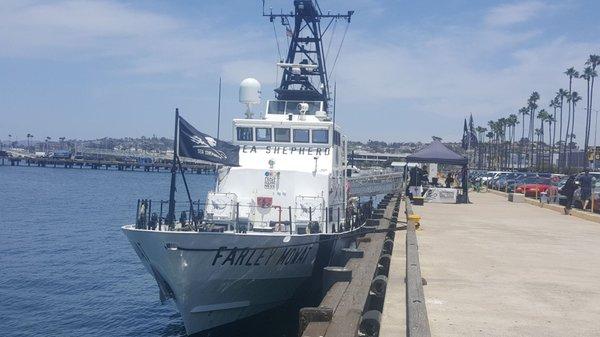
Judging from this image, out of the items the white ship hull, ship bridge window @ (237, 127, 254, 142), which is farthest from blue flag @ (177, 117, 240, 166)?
ship bridge window @ (237, 127, 254, 142)

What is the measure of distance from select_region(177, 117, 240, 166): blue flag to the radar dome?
4003 millimetres

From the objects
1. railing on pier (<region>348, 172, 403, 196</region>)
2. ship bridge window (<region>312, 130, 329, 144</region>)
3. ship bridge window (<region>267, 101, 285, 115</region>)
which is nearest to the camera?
ship bridge window (<region>312, 130, 329, 144</region>)

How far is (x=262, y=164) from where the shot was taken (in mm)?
18734

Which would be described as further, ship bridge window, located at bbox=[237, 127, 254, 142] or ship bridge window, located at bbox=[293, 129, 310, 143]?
ship bridge window, located at bbox=[237, 127, 254, 142]

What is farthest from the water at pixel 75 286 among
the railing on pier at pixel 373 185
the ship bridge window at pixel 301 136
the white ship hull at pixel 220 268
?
the railing on pier at pixel 373 185

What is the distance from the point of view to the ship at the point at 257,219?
14.1 m

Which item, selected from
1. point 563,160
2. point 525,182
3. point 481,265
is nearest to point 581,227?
point 481,265

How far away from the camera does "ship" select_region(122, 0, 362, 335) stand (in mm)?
14086

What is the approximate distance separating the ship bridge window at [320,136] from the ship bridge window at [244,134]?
172 cm

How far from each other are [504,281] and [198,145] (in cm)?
660

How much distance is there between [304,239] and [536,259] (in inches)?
203

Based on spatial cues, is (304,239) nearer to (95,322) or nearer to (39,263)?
(95,322)

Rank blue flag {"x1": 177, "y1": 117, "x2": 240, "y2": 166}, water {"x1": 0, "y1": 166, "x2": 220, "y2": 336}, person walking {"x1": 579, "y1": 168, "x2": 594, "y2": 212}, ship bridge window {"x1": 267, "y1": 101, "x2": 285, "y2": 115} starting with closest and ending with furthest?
1. blue flag {"x1": 177, "y1": 117, "x2": 240, "y2": 166}
2. water {"x1": 0, "y1": 166, "x2": 220, "y2": 336}
3. ship bridge window {"x1": 267, "y1": 101, "x2": 285, "y2": 115}
4. person walking {"x1": 579, "y1": 168, "x2": 594, "y2": 212}

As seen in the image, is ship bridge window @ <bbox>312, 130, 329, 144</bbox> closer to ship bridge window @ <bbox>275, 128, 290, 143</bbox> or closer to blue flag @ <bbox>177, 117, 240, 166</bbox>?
ship bridge window @ <bbox>275, 128, 290, 143</bbox>
